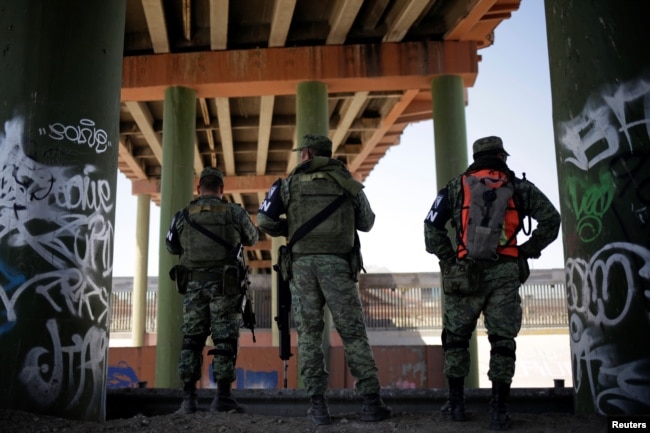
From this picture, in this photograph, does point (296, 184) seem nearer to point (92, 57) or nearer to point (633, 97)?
point (92, 57)

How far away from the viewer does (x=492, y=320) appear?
4570 millimetres

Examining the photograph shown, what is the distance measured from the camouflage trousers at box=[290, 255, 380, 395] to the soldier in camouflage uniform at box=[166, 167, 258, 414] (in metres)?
0.99

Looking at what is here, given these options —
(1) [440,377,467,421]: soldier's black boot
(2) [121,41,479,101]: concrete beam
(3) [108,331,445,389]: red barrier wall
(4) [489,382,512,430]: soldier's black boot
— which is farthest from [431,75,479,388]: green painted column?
(4) [489,382,512,430]: soldier's black boot

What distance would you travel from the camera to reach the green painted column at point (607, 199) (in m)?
4.43

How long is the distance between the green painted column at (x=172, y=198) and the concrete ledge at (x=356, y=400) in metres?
5.63

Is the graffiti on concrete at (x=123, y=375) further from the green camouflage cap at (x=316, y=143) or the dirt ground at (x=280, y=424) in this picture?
the green camouflage cap at (x=316, y=143)

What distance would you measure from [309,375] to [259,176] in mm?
18819

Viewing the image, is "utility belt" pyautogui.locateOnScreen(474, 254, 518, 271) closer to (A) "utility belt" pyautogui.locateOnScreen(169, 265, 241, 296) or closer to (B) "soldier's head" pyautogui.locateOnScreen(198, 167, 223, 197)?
(A) "utility belt" pyautogui.locateOnScreen(169, 265, 241, 296)

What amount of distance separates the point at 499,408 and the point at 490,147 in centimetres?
193

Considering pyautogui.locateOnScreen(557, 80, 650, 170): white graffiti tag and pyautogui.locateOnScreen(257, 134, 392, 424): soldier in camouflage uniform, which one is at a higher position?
pyautogui.locateOnScreen(557, 80, 650, 170): white graffiti tag

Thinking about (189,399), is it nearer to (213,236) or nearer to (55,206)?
(213,236)

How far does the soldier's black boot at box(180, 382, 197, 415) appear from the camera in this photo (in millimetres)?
5621

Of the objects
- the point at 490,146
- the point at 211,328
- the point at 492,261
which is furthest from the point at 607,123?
the point at 211,328

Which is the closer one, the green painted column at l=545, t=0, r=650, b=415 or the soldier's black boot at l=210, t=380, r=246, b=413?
the green painted column at l=545, t=0, r=650, b=415
